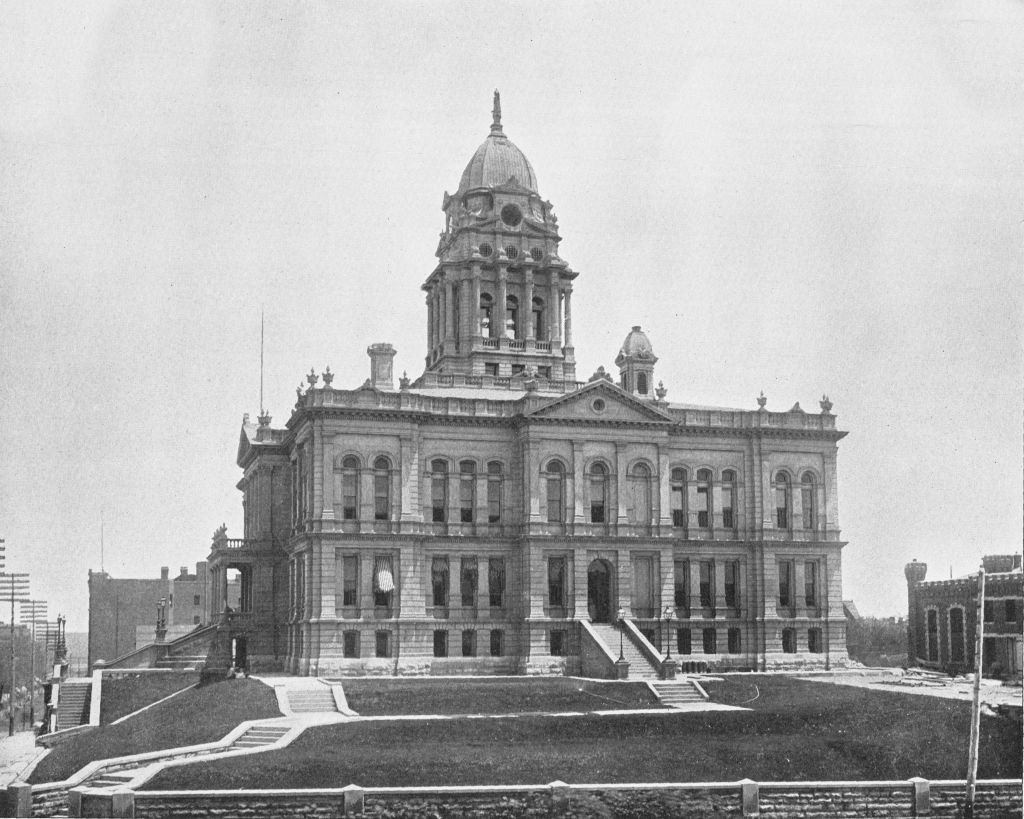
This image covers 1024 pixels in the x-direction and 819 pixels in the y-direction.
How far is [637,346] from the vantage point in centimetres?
7019

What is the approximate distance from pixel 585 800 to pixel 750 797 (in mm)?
4220

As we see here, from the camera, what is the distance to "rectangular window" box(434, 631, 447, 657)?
61312 millimetres

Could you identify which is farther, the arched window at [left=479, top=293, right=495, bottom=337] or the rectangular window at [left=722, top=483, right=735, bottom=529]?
the arched window at [left=479, top=293, right=495, bottom=337]

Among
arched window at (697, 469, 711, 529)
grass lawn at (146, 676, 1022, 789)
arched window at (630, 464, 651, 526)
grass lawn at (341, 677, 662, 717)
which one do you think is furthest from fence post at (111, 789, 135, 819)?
arched window at (697, 469, 711, 529)

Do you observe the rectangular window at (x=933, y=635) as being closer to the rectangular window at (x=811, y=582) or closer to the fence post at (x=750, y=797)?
the rectangular window at (x=811, y=582)

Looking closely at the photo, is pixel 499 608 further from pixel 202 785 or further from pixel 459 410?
pixel 202 785

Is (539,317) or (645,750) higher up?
(539,317)

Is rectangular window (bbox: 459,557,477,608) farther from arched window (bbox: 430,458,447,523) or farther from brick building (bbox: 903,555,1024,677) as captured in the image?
brick building (bbox: 903,555,1024,677)

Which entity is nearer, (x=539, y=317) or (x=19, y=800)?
(x=19, y=800)

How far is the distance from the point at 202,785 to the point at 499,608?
93.6ft

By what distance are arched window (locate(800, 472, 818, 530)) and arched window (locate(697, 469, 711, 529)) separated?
481cm

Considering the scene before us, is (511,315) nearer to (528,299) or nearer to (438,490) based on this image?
(528,299)

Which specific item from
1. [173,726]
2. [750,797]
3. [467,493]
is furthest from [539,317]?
[750,797]

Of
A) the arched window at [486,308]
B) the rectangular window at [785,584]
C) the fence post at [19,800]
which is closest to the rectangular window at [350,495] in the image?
the arched window at [486,308]
